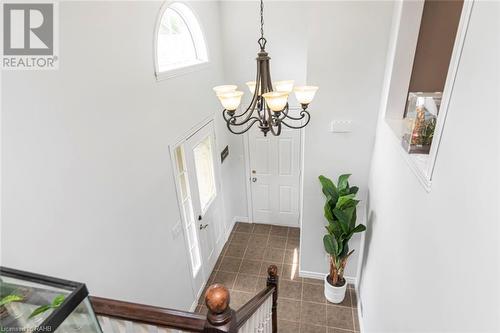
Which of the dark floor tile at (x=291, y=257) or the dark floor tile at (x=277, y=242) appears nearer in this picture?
the dark floor tile at (x=291, y=257)

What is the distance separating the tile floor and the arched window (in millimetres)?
2865

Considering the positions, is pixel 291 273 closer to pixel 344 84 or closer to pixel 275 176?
pixel 275 176

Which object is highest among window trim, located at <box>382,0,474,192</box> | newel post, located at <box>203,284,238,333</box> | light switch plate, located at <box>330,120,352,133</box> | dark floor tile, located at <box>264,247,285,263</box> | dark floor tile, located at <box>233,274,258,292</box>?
window trim, located at <box>382,0,474,192</box>

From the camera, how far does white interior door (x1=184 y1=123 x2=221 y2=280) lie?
338cm

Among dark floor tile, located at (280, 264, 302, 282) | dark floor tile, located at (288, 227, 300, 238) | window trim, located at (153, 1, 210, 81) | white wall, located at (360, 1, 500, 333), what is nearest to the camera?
white wall, located at (360, 1, 500, 333)

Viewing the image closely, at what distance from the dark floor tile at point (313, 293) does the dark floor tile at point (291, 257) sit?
0.46 m

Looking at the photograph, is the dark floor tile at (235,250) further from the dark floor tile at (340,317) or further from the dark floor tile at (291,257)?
the dark floor tile at (340,317)

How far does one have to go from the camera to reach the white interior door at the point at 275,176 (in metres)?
4.58

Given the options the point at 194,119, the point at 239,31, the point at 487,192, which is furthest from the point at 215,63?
the point at 487,192

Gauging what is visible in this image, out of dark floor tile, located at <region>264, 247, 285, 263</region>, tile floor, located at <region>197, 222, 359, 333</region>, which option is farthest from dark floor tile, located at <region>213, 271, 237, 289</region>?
dark floor tile, located at <region>264, 247, 285, 263</region>

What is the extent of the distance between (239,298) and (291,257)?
1.06 meters

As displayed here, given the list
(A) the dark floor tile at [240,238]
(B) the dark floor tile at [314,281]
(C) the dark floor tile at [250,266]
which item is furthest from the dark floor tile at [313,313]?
(A) the dark floor tile at [240,238]

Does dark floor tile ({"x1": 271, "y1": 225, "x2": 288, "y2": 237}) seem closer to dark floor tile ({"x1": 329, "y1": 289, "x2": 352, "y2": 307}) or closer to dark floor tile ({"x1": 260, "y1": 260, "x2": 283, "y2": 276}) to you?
dark floor tile ({"x1": 260, "y1": 260, "x2": 283, "y2": 276})

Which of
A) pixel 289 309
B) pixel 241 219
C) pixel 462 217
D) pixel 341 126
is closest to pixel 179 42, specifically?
pixel 341 126
